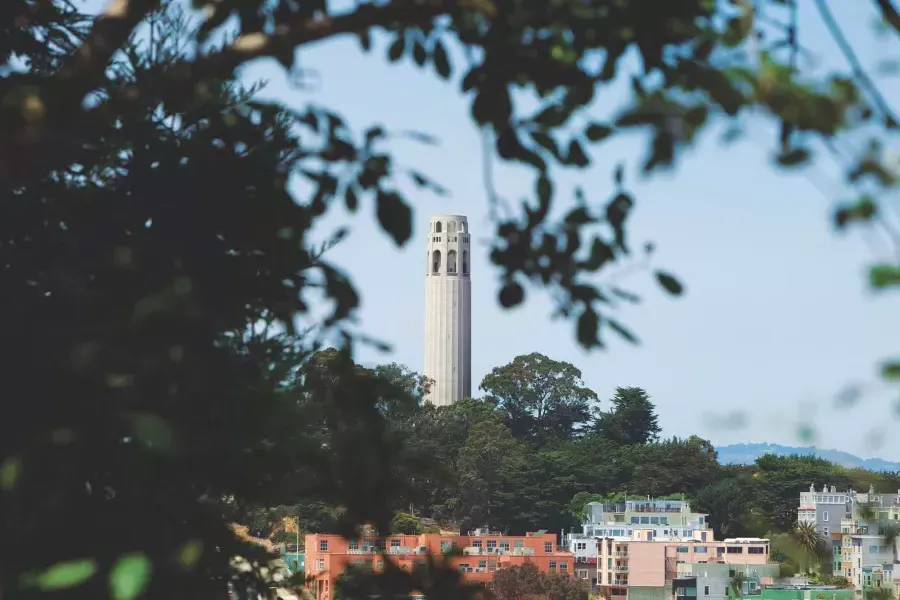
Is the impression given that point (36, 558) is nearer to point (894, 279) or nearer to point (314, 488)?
point (314, 488)

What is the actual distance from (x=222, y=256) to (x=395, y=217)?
63 centimetres

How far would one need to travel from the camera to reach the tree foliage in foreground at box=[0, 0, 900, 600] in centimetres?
210

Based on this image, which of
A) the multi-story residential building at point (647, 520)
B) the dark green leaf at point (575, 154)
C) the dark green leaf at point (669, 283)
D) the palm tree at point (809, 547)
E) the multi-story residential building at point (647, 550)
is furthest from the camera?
the multi-story residential building at point (647, 520)

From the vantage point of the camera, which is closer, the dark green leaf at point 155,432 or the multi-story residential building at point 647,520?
the dark green leaf at point 155,432

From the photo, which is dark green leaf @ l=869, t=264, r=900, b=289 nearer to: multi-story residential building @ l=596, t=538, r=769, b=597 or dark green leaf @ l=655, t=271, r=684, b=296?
dark green leaf @ l=655, t=271, r=684, b=296

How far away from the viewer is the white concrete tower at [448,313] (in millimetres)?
92312

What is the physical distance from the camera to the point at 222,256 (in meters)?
3.16

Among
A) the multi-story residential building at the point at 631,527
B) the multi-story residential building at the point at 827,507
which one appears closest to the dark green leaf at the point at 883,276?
the multi-story residential building at the point at 827,507

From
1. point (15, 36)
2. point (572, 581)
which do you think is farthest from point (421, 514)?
point (15, 36)

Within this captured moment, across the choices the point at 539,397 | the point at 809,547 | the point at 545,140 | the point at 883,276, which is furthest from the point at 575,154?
the point at 539,397

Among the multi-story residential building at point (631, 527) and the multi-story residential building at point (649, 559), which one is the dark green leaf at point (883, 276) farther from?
the multi-story residential building at point (631, 527)

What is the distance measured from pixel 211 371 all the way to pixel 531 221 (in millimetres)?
800

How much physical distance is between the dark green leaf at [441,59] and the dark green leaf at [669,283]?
0.68 meters

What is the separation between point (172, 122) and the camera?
15.1 feet
